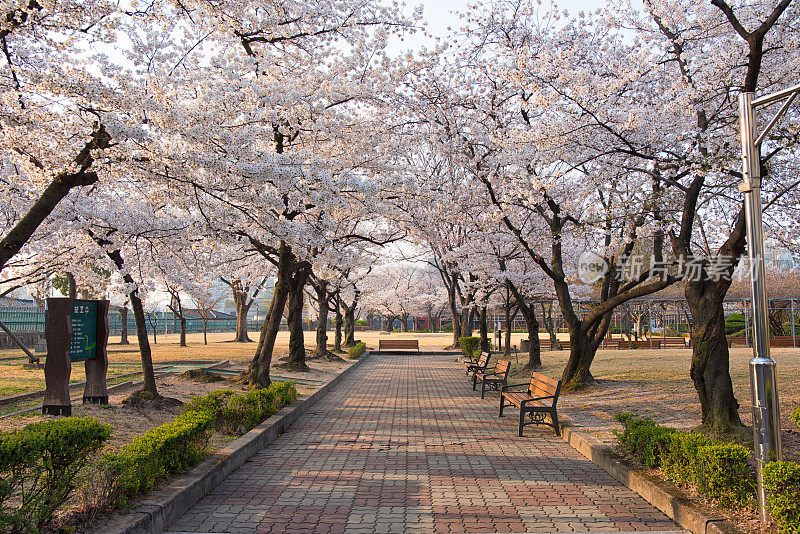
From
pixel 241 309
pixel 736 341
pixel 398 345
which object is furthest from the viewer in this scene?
pixel 241 309

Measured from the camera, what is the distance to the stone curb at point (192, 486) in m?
4.40

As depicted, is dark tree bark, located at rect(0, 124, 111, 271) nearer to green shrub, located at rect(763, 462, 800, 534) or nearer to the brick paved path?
the brick paved path

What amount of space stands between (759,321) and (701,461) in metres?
1.35

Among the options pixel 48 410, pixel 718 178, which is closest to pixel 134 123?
pixel 48 410

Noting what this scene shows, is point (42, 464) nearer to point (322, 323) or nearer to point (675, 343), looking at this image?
point (322, 323)

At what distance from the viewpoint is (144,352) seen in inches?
417

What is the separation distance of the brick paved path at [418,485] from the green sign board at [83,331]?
A: 12.0 ft

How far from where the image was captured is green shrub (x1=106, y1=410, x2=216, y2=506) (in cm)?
466

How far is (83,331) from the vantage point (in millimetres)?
9672

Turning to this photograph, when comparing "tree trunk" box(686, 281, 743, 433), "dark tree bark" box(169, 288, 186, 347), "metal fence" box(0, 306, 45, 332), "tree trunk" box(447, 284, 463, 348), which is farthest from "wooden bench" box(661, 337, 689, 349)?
"metal fence" box(0, 306, 45, 332)

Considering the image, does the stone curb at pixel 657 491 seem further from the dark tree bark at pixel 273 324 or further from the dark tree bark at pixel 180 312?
the dark tree bark at pixel 180 312

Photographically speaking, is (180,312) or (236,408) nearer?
(236,408)

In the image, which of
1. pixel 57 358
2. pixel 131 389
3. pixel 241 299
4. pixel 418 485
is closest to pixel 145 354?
pixel 57 358

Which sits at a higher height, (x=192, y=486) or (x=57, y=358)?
(x=57, y=358)
